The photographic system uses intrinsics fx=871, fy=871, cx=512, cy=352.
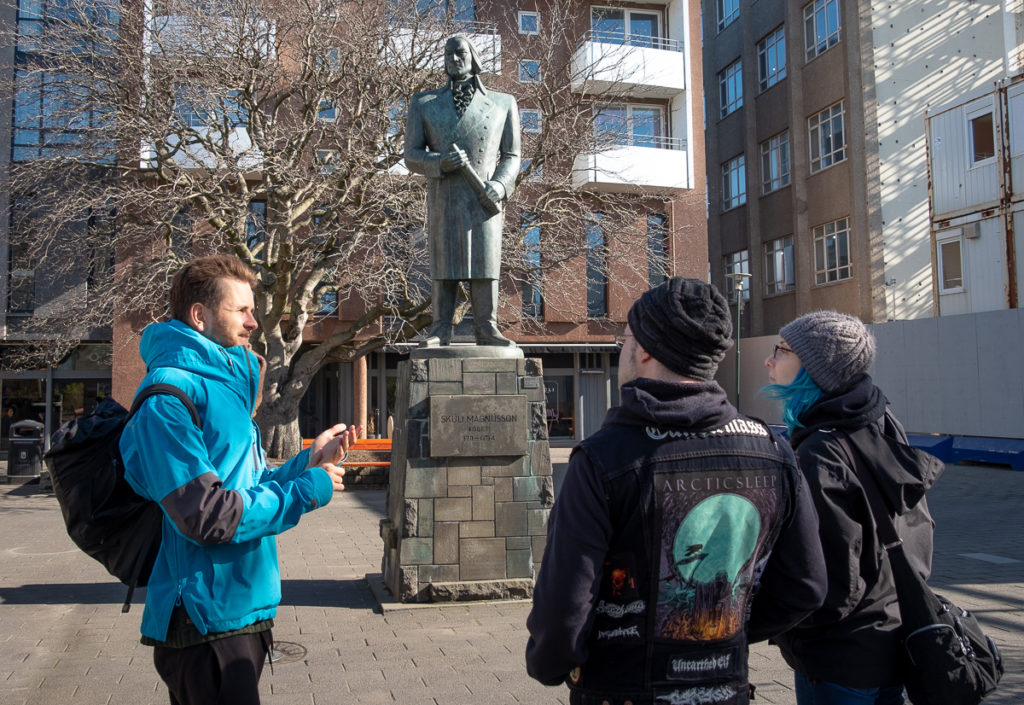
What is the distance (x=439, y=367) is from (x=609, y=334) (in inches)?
848

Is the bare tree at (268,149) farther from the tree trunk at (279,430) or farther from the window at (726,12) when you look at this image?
the window at (726,12)

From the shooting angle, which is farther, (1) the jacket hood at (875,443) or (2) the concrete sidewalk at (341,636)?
(2) the concrete sidewalk at (341,636)

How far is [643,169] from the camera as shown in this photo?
84.3 ft

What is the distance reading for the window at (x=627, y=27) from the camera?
2691 cm

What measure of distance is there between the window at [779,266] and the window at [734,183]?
273cm

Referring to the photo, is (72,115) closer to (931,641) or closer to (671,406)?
(671,406)

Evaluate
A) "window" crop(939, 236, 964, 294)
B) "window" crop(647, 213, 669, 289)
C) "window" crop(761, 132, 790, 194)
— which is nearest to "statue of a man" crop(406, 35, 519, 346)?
"window" crop(647, 213, 669, 289)

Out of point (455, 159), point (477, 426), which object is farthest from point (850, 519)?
point (455, 159)

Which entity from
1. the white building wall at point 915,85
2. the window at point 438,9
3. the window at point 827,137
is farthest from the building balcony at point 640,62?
the window at point 438,9

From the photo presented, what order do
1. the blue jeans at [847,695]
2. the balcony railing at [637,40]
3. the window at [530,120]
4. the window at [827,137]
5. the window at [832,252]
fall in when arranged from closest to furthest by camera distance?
the blue jeans at [847,695]
the window at [530,120]
the window at [832,252]
the balcony railing at [637,40]
the window at [827,137]

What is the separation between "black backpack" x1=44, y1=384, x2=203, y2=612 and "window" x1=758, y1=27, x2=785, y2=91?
30364 millimetres

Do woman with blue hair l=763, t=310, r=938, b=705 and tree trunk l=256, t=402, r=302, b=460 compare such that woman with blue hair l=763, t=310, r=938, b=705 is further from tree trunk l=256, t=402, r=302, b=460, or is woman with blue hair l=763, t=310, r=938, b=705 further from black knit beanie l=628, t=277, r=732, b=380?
tree trunk l=256, t=402, r=302, b=460

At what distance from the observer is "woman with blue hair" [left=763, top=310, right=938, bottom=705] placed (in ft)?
8.31

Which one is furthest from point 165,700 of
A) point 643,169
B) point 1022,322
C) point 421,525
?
point 643,169
